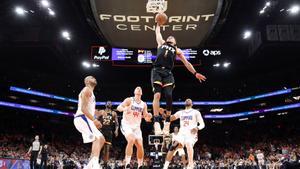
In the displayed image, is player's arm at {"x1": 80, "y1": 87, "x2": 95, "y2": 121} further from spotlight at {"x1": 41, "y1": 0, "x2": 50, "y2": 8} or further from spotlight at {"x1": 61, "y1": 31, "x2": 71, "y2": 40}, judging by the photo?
spotlight at {"x1": 61, "y1": 31, "x2": 71, "y2": 40}

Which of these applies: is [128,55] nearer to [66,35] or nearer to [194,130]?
[66,35]

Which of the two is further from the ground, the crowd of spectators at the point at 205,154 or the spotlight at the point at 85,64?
the spotlight at the point at 85,64

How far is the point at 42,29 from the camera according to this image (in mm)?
19906

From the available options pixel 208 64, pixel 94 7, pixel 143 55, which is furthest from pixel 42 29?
pixel 208 64

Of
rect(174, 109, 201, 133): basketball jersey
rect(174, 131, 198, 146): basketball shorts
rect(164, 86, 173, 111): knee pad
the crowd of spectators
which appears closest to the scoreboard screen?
the crowd of spectators

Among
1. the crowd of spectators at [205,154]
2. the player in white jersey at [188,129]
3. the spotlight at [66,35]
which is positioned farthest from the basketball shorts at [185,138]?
the spotlight at [66,35]

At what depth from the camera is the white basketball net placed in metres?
14.5

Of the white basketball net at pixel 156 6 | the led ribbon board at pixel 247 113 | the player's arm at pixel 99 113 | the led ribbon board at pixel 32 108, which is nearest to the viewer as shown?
the player's arm at pixel 99 113

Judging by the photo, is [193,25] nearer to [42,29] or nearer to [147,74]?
[42,29]

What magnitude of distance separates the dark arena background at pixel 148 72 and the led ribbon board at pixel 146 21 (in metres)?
0.06

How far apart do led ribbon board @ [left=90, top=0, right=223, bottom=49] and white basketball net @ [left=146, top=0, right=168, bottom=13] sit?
23 centimetres

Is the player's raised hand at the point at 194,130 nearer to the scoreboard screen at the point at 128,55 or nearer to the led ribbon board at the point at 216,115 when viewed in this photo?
the scoreboard screen at the point at 128,55

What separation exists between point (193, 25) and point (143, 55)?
357 cm

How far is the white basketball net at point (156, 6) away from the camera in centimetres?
1446
